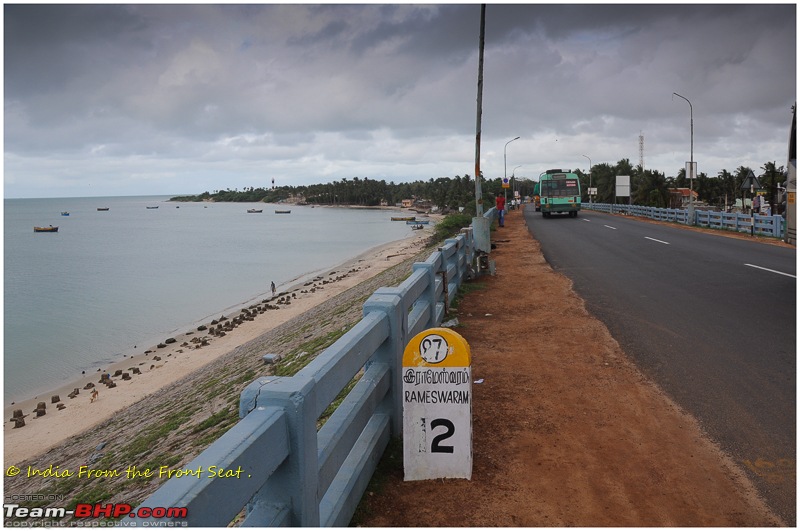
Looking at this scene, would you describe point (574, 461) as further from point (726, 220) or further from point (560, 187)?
point (560, 187)

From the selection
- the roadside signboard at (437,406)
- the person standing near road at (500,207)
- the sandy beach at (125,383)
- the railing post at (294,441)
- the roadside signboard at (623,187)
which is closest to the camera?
the railing post at (294,441)

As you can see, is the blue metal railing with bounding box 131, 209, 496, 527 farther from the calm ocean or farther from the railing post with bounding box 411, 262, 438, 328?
the calm ocean

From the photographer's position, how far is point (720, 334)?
854 cm

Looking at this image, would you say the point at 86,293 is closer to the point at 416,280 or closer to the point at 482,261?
the point at 482,261

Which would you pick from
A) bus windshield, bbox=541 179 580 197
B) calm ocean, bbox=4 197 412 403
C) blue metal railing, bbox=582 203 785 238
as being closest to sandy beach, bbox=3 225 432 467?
calm ocean, bbox=4 197 412 403

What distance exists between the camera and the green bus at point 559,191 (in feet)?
139

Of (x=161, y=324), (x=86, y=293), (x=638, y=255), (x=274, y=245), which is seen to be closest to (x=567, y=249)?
(x=638, y=255)

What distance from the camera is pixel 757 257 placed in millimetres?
17266

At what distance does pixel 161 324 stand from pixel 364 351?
30.1 m

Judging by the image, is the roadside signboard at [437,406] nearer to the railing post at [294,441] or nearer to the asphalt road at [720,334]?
the railing post at [294,441]

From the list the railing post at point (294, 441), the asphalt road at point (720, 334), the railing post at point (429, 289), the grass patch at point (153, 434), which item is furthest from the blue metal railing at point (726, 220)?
the railing post at point (294, 441)

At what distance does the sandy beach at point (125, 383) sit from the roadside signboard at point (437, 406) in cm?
1334

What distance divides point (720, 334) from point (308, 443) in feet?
24.3

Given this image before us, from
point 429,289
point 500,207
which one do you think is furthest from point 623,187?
point 429,289
